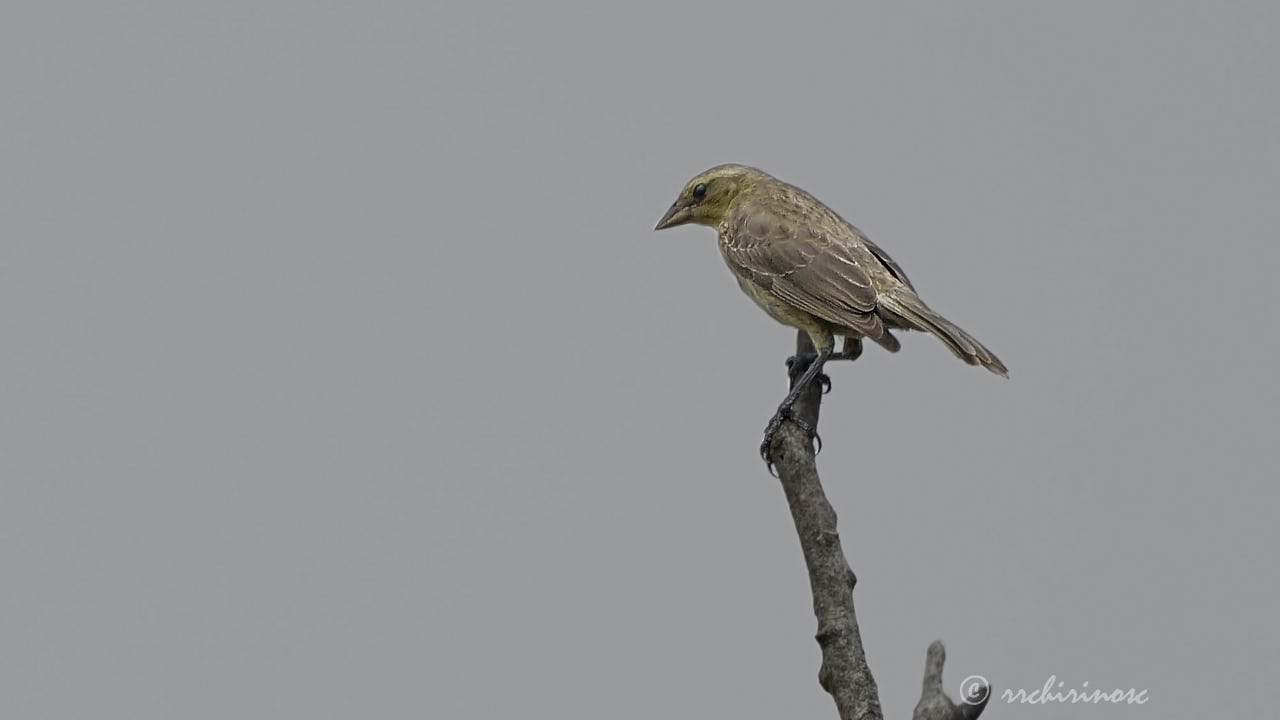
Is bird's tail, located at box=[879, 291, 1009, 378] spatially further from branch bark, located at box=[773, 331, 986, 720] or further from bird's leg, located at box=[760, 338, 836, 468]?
branch bark, located at box=[773, 331, 986, 720]

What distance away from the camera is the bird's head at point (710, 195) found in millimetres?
6297

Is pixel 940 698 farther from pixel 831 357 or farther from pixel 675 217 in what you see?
pixel 675 217

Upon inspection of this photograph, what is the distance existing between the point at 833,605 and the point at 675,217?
84.2 inches

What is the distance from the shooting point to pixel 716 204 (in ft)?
20.8

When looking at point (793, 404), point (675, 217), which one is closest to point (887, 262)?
point (793, 404)

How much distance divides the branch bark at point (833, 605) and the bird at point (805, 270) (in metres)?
0.20

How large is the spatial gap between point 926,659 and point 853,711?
0.30 m

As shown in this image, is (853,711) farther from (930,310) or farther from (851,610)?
(930,310)

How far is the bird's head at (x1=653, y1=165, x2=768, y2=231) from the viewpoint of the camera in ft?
20.7

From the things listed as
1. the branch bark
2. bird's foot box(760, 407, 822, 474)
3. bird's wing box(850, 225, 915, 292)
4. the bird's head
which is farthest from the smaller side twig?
the bird's head

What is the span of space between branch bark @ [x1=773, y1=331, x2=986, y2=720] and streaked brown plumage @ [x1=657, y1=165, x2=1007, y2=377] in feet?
1.78

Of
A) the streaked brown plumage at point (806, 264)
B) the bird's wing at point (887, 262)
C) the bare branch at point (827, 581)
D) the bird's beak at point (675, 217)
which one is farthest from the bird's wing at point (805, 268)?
the bare branch at point (827, 581)

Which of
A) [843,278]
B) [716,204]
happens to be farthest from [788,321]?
[716,204]

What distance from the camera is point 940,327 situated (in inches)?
209
